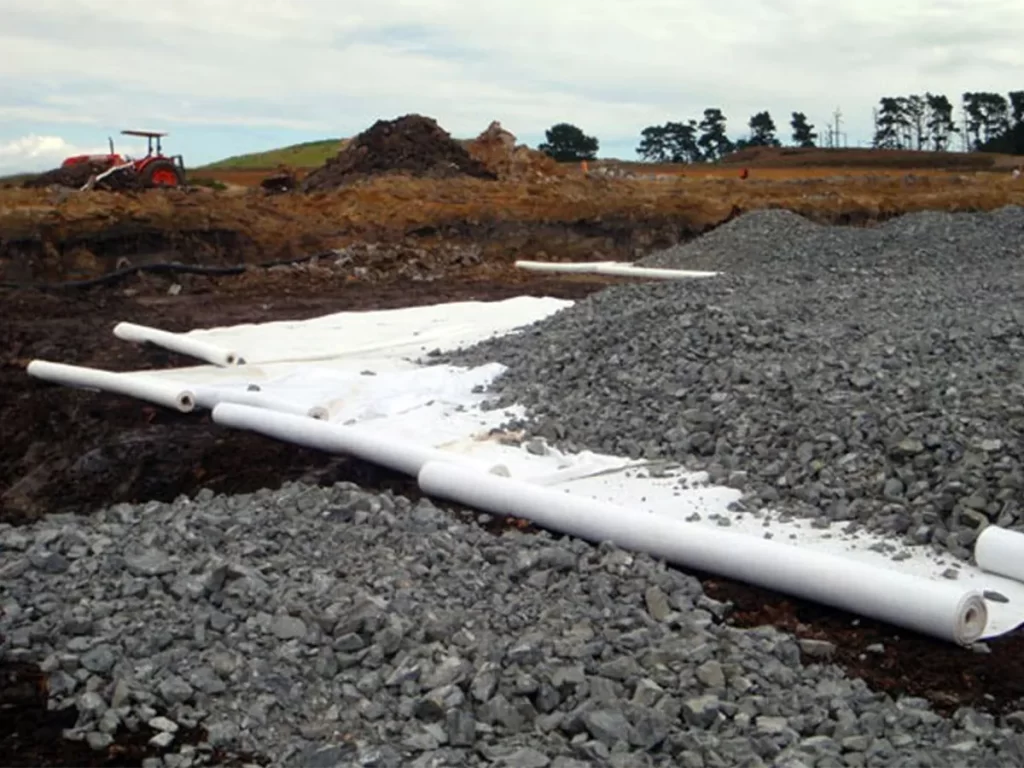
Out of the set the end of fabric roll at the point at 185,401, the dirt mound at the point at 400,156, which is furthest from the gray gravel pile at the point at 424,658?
the dirt mound at the point at 400,156

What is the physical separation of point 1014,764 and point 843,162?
5308 cm

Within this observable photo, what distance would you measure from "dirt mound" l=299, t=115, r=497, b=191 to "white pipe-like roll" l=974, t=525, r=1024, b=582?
74.5ft

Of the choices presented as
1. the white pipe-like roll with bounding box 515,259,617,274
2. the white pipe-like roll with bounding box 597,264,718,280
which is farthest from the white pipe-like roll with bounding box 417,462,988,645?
the white pipe-like roll with bounding box 515,259,617,274

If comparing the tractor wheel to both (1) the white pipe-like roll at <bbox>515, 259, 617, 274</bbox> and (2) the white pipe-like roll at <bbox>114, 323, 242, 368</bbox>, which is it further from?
(2) the white pipe-like roll at <bbox>114, 323, 242, 368</bbox>

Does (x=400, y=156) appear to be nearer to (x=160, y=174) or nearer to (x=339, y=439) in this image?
(x=160, y=174)

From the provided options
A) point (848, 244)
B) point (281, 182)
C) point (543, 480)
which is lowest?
point (543, 480)

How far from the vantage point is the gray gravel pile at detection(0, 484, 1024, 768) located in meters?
3.61

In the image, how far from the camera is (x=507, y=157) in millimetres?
31469

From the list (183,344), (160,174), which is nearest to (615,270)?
(183,344)

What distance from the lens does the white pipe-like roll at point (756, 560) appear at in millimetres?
4539

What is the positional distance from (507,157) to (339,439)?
82.2 ft

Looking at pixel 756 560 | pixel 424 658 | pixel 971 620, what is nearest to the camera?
pixel 424 658

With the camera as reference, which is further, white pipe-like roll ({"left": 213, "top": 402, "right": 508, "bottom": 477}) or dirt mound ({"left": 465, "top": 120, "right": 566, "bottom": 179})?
dirt mound ({"left": 465, "top": 120, "right": 566, "bottom": 179})

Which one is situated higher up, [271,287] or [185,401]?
[271,287]
